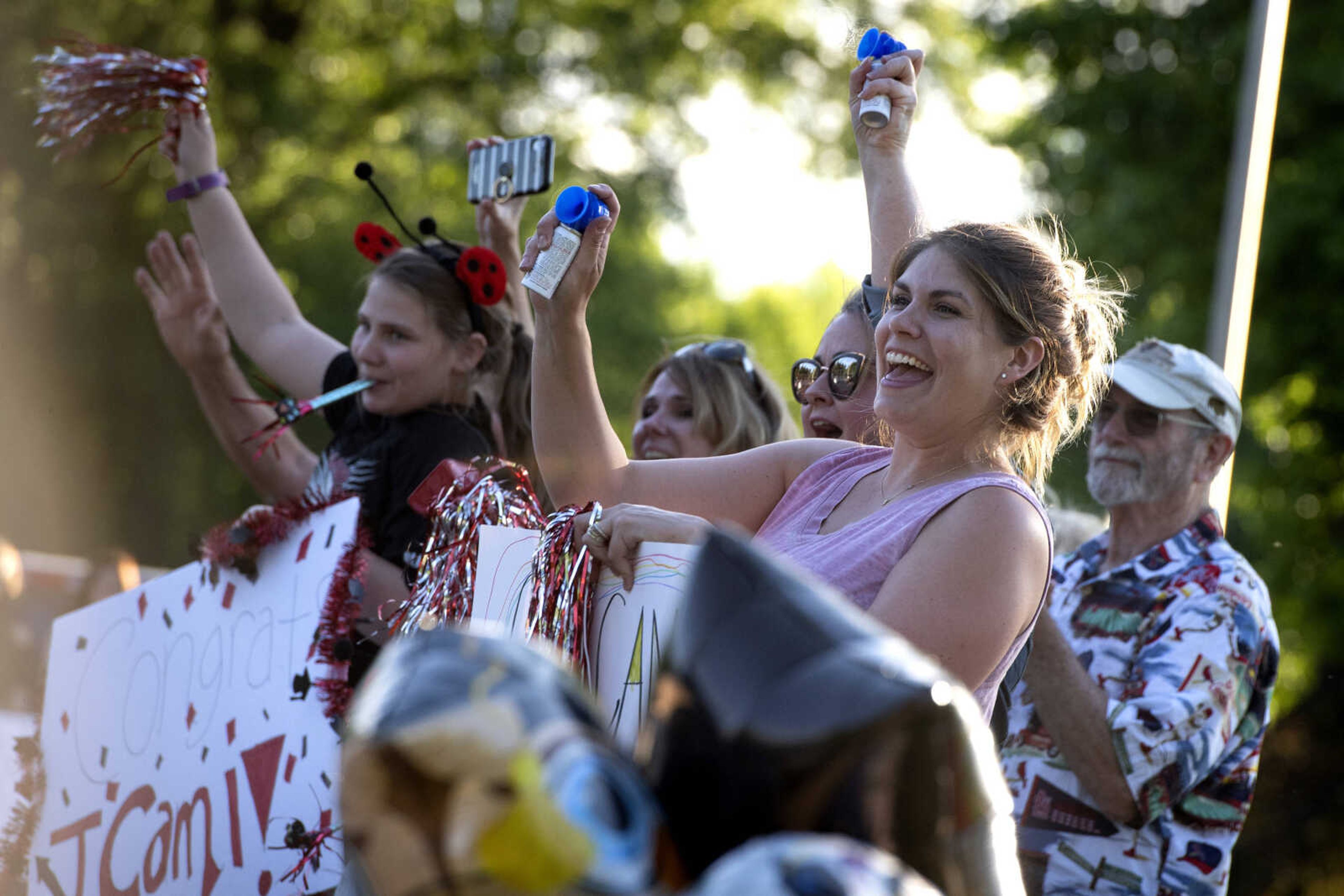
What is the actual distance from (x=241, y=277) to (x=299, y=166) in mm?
9269

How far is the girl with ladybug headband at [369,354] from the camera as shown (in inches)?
117

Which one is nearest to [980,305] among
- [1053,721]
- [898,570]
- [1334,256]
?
[898,570]

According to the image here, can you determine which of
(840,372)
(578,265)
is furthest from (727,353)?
(578,265)

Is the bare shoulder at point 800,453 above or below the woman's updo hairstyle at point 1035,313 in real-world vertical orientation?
below

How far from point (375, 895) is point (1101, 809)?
81.1 inches

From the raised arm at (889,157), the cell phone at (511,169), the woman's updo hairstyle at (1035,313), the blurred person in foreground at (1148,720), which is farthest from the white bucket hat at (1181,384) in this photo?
the cell phone at (511,169)

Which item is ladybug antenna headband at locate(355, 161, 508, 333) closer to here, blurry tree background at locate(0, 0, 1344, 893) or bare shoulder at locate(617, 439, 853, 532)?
bare shoulder at locate(617, 439, 853, 532)

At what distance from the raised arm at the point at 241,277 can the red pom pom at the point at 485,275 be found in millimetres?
575

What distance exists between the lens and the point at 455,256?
335cm

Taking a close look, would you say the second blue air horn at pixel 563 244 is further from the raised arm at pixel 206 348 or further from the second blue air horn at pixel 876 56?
the raised arm at pixel 206 348

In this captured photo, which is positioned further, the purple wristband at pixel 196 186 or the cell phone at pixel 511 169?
the purple wristband at pixel 196 186

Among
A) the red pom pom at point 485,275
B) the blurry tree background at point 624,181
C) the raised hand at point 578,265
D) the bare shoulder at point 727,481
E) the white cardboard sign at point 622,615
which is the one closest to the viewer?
the white cardboard sign at point 622,615

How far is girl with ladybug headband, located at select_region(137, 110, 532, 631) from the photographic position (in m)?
2.98

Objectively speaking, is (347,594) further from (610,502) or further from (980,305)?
(980,305)
